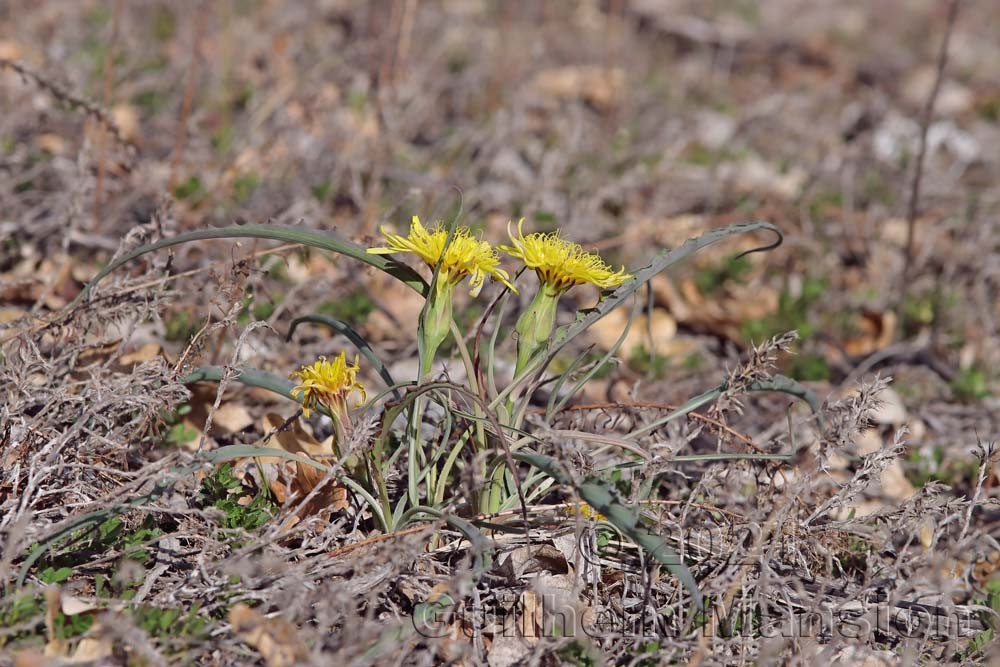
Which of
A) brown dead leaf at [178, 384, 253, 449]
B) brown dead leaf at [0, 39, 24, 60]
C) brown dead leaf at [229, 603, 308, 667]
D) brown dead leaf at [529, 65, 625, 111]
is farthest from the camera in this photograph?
brown dead leaf at [529, 65, 625, 111]

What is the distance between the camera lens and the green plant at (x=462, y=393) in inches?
71.3

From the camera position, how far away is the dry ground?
1856 mm

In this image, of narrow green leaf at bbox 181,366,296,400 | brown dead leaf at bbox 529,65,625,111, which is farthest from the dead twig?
narrow green leaf at bbox 181,366,296,400

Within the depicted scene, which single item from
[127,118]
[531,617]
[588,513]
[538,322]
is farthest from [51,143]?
[531,617]

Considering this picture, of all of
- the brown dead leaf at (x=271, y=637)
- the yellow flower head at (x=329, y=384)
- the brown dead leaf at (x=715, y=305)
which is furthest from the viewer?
the brown dead leaf at (x=715, y=305)

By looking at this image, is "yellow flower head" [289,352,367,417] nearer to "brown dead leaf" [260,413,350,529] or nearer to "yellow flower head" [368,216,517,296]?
"brown dead leaf" [260,413,350,529]

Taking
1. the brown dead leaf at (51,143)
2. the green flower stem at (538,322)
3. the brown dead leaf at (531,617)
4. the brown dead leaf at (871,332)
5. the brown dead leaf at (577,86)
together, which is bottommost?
the brown dead leaf at (871,332)

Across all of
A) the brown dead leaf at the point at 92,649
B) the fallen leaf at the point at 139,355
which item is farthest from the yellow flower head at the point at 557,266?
the fallen leaf at the point at 139,355

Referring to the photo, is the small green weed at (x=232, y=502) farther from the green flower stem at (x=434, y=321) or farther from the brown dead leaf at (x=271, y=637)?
the green flower stem at (x=434, y=321)

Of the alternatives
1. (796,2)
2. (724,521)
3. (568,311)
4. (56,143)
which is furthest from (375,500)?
(796,2)

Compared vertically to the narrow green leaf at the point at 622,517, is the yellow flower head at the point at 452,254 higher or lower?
higher

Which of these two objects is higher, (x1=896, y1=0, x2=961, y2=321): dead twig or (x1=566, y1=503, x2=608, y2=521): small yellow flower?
(x1=896, y1=0, x2=961, y2=321): dead twig

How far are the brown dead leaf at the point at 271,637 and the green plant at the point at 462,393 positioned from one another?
325 millimetres

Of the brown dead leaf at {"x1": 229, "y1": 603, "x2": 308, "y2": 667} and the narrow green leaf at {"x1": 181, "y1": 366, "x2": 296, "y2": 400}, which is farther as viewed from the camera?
the narrow green leaf at {"x1": 181, "y1": 366, "x2": 296, "y2": 400}
